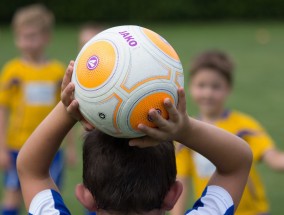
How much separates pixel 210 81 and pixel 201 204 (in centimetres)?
236

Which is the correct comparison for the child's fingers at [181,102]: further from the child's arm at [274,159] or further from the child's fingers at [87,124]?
the child's arm at [274,159]

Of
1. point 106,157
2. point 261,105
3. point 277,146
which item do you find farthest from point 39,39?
point 261,105

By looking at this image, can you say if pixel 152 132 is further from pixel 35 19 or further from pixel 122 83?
pixel 35 19

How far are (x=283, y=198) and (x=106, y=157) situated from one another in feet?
15.6

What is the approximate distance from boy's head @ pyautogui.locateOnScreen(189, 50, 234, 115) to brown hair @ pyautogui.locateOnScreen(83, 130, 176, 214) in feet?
7.81

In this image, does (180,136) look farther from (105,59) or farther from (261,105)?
(261,105)

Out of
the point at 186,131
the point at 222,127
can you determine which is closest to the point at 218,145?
the point at 186,131

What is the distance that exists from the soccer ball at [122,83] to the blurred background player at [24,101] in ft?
11.9

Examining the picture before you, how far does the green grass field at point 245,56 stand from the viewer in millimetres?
7504

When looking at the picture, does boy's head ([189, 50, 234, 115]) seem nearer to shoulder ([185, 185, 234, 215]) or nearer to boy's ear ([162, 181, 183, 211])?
shoulder ([185, 185, 234, 215])

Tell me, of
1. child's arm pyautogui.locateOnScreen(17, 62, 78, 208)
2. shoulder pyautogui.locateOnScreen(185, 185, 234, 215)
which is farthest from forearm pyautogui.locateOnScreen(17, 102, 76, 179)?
shoulder pyautogui.locateOnScreen(185, 185, 234, 215)

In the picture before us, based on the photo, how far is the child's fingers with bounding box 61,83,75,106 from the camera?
2.19 m

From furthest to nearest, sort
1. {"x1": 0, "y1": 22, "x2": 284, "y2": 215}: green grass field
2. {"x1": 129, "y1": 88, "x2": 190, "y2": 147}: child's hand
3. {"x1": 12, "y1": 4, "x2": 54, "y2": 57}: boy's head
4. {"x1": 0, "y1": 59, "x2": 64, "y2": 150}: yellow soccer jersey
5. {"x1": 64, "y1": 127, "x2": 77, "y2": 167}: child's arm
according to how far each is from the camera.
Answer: {"x1": 0, "y1": 22, "x2": 284, "y2": 215}: green grass field → {"x1": 64, "y1": 127, "x2": 77, "y2": 167}: child's arm → {"x1": 12, "y1": 4, "x2": 54, "y2": 57}: boy's head → {"x1": 0, "y1": 59, "x2": 64, "y2": 150}: yellow soccer jersey → {"x1": 129, "y1": 88, "x2": 190, "y2": 147}: child's hand

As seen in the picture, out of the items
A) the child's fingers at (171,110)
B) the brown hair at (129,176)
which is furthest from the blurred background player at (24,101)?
the child's fingers at (171,110)
